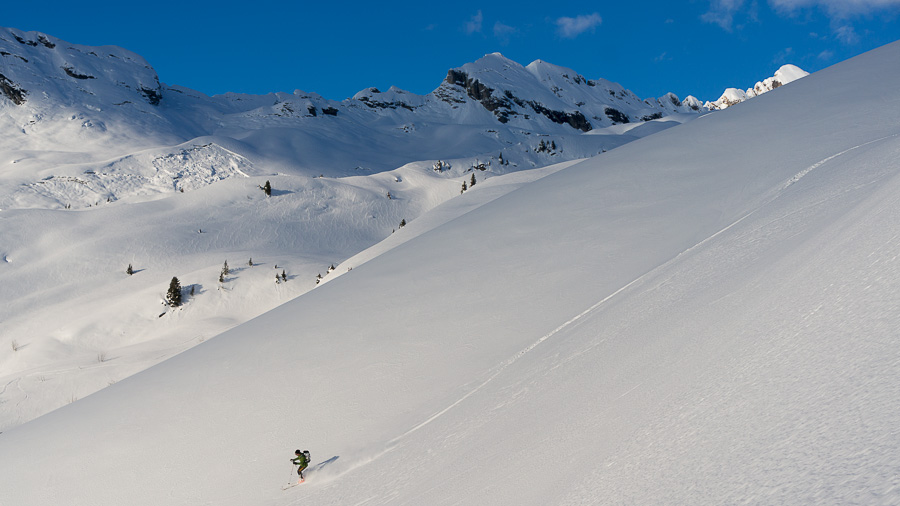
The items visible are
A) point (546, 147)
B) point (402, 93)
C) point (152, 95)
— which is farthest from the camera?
point (402, 93)

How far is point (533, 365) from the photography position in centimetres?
516

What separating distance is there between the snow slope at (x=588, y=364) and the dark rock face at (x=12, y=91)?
212 feet

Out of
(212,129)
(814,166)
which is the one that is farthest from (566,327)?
(212,129)

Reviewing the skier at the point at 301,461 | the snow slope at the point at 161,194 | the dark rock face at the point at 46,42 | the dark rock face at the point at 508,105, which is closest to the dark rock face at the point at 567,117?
the dark rock face at the point at 508,105

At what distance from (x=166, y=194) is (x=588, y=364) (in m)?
41.3

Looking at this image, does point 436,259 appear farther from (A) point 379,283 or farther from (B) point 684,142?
(B) point 684,142

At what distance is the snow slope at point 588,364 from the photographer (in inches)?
82.8

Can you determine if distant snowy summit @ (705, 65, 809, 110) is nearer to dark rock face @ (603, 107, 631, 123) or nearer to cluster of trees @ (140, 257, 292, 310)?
dark rock face @ (603, 107, 631, 123)

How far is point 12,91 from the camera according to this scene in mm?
57969

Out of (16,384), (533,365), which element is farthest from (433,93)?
(533,365)

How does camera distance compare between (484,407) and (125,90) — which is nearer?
(484,407)

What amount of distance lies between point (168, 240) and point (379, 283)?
923 inches

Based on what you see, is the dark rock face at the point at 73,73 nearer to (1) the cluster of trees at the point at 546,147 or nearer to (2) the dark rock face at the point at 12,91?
(2) the dark rock face at the point at 12,91

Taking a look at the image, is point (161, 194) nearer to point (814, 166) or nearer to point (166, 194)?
point (166, 194)
